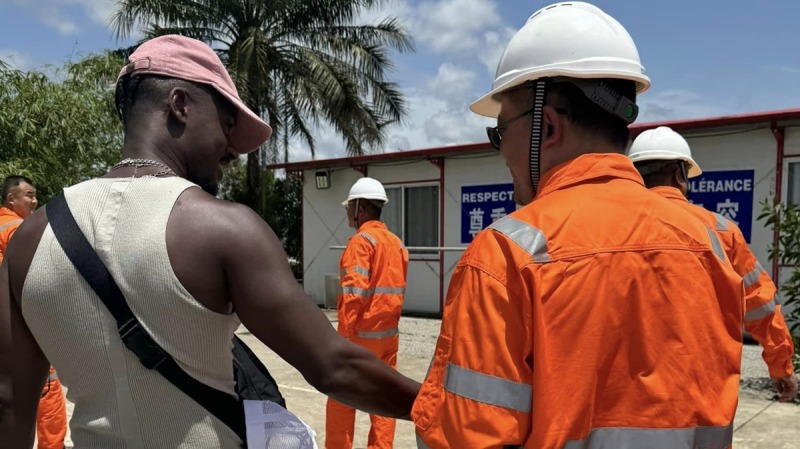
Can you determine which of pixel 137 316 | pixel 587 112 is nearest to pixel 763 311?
pixel 587 112

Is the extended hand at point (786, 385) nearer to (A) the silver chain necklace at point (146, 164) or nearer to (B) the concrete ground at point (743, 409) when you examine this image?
(B) the concrete ground at point (743, 409)

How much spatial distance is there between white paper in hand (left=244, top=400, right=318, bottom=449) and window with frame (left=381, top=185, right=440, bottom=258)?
32.1 feet

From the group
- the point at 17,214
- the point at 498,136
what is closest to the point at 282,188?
the point at 17,214

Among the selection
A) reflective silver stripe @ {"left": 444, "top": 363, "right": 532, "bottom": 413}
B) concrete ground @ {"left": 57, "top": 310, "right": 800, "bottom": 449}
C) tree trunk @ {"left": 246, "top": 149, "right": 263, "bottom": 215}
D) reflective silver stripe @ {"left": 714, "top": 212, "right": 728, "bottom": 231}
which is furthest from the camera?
tree trunk @ {"left": 246, "top": 149, "right": 263, "bottom": 215}

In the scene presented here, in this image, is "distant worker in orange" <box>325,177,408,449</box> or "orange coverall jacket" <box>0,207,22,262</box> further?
"orange coverall jacket" <box>0,207,22,262</box>

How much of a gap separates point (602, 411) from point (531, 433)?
0.15 meters

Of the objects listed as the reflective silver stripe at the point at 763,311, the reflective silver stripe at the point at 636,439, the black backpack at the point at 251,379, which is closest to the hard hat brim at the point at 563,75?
the reflective silver stripe at the point at 636,439

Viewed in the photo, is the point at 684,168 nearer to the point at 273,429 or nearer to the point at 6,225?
the point at 273,429

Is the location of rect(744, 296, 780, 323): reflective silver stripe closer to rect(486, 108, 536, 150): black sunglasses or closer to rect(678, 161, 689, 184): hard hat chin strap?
rect(678, 161, 689, 184): hard hat chin strap

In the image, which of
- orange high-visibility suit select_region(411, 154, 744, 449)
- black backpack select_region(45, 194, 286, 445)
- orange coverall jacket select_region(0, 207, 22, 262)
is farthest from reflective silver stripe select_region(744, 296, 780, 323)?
orange coverall jacket select_region(0, 207, 22, 262)

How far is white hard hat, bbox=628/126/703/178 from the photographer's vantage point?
3.31 meters

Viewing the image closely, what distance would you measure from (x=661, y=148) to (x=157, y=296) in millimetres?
2956

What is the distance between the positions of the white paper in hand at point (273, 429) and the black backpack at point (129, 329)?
0.03 m

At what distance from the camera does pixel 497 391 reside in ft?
3.48
